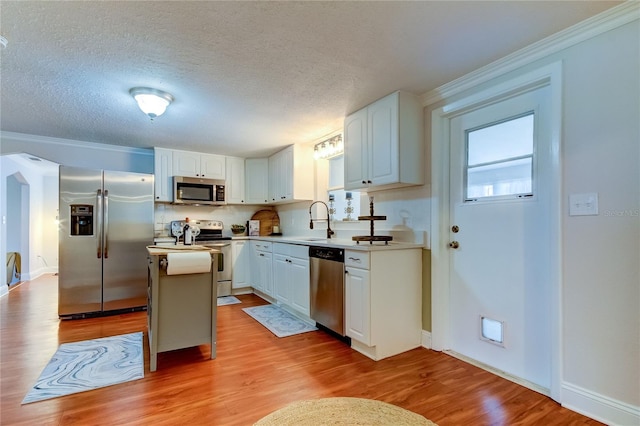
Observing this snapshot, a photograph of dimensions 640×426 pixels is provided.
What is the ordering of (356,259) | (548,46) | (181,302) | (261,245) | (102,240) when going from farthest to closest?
(261,245)
(102,240)
(356,259)
(181,302)
(548,46)

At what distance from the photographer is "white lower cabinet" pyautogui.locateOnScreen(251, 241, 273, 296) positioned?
4.19m

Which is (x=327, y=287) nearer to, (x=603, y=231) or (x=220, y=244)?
(x=603, y=231)

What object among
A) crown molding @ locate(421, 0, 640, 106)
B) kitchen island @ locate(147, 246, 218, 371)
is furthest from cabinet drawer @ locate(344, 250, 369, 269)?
crown molding @ locate(421, 0, 640, 106)

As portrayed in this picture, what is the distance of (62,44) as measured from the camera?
1966 millimetres

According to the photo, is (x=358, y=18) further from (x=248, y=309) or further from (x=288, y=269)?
(x=248, y=309)

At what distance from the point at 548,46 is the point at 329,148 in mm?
2431

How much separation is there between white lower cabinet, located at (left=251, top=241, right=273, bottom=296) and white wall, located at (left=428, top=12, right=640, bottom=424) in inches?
125

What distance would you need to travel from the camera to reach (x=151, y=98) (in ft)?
8.64

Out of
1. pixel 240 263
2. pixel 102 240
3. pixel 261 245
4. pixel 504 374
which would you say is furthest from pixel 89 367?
pixel 504 374

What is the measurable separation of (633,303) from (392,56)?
6.59 ft

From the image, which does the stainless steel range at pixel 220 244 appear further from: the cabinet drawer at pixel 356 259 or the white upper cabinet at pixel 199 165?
the cabinet drawer at pixel 356 259

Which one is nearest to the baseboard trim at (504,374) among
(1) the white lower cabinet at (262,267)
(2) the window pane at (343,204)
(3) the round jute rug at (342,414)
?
(3) the round jute rug at (342,414)

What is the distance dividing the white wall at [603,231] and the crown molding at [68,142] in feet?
16.8

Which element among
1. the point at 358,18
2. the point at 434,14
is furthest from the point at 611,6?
the point at 358,18
